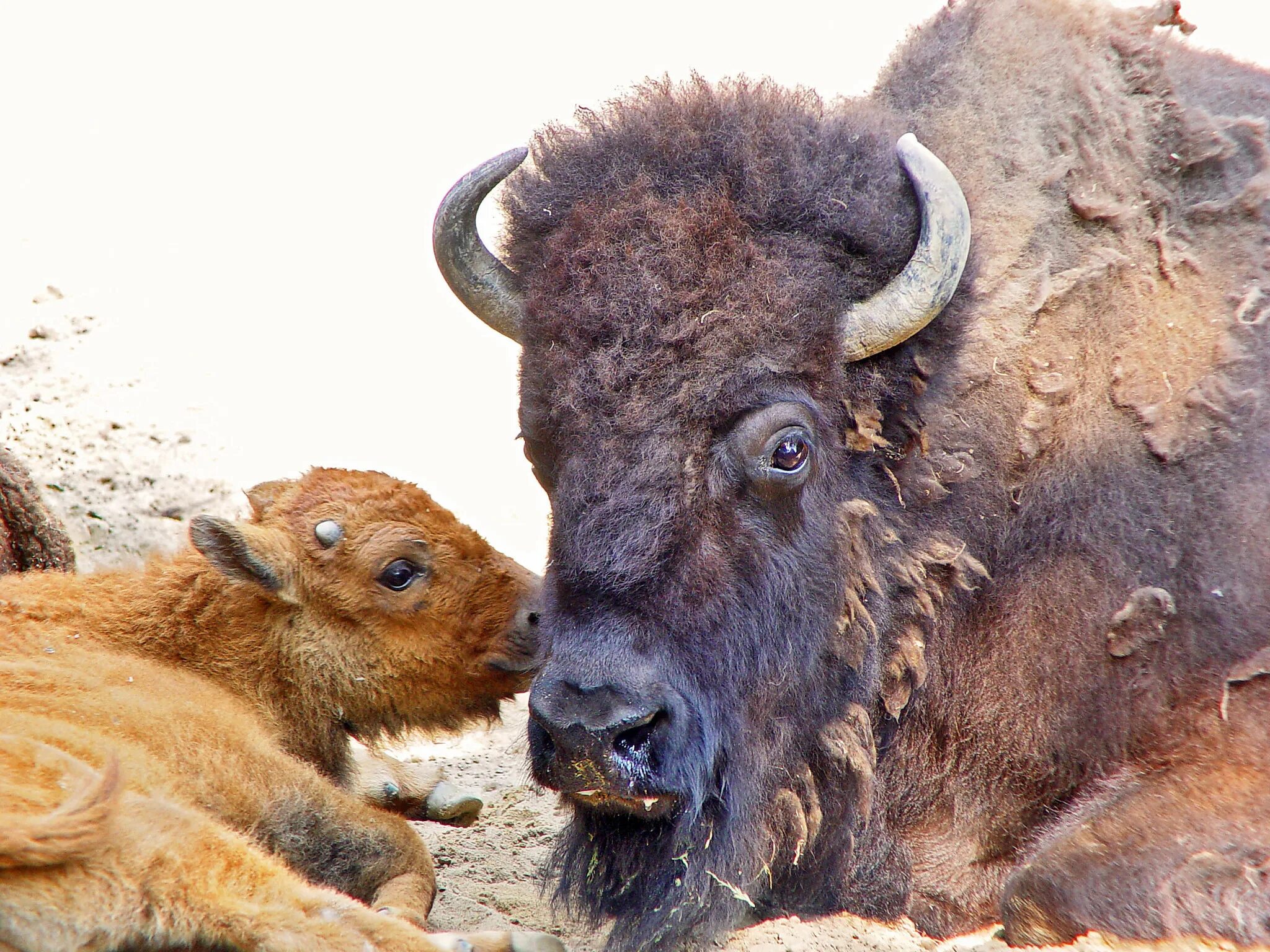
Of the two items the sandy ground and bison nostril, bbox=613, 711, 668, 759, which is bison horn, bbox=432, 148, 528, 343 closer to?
bison nostril, bbox=613, 711, 668, 759

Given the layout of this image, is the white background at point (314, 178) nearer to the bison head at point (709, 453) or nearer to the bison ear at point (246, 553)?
the bison head at point (709, 453)

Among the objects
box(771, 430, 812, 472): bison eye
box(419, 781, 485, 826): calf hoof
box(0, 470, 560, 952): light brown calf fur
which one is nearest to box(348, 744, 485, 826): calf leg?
box(419, 781, 485, 826): calf hoof

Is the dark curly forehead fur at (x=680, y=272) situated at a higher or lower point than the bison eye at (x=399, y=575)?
higher

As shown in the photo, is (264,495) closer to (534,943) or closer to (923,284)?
(534,943)

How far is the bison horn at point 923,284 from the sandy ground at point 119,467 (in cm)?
245

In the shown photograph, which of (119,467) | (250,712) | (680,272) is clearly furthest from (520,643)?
(119,467)

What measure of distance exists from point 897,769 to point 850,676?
1.31 ft

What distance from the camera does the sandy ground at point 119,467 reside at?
5.08 metres

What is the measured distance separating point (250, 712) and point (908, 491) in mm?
2208

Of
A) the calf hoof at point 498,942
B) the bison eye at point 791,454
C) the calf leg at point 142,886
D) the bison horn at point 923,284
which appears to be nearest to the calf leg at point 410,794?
the calf hoof at point 498,942

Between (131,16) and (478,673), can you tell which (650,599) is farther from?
(131,16)

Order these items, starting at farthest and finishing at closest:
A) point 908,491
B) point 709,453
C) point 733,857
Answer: point 908,491 < point 733,857 < point 709,453

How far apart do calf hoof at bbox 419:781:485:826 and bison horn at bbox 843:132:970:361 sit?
7.82 feet

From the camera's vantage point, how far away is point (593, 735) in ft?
9.52
